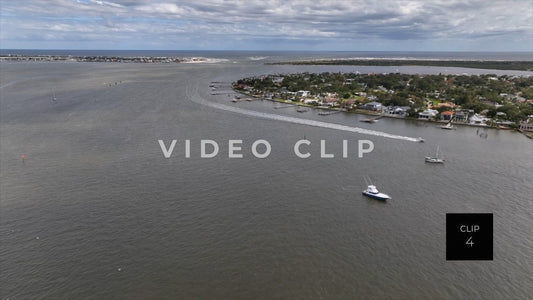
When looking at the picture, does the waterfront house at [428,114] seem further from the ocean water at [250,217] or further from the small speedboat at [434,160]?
the small speedboat at [434,160]

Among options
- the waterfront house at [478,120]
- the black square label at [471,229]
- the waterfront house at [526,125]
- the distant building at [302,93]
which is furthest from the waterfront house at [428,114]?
the black square label at [471,229]

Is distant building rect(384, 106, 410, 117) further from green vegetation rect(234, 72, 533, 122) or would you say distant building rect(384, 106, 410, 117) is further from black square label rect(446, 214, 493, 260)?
black square label rect(446, 214, 493, 260)

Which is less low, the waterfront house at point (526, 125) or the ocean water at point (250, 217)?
the waterfront house at point (526, 125)

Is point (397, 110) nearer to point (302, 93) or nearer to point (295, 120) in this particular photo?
point (295, 120)

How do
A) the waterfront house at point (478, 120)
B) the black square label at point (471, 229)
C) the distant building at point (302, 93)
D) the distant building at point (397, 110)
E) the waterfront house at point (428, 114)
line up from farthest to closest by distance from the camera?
the distant building at point (302, 93) < the distant building at point (397, 110) < the waterfront house at point (428, 114) < the waterfront house at point (478, 120) < the black square label at point (471, 229)

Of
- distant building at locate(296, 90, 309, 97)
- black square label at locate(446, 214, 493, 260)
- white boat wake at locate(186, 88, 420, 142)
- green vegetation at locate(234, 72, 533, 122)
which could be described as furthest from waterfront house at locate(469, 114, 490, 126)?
black square label at locate(446, 214, 493, 260)

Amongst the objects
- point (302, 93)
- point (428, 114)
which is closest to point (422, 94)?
point (428, 114)
